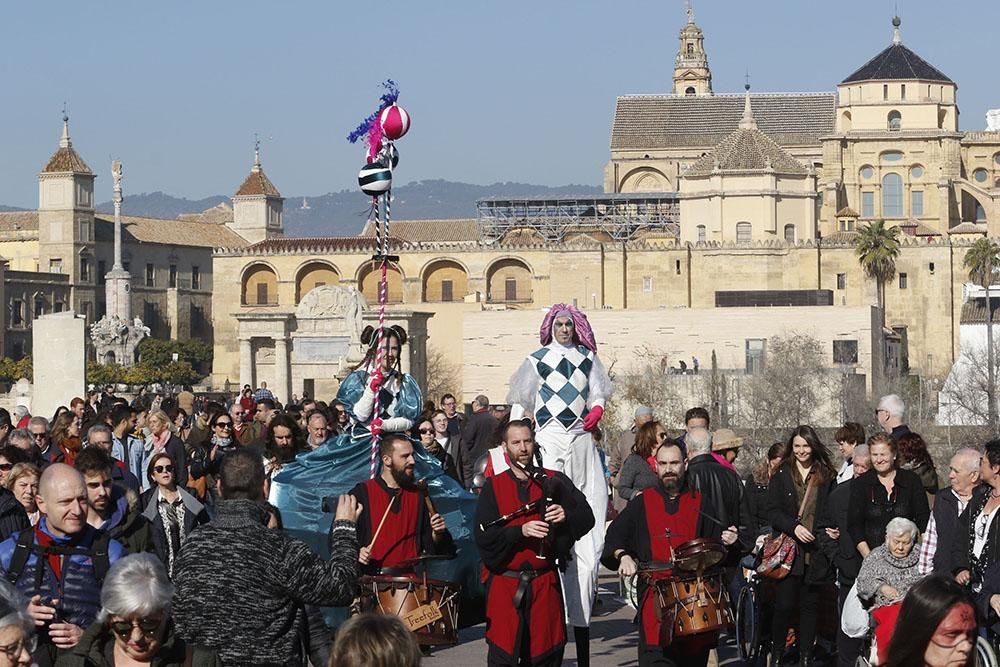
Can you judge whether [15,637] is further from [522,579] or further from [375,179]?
[375,179]

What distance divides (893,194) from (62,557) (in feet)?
284

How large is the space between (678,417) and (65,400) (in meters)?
38.8

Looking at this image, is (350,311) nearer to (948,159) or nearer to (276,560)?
(948,159)

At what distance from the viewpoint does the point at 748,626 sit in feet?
40.9

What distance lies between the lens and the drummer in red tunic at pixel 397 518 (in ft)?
30.8

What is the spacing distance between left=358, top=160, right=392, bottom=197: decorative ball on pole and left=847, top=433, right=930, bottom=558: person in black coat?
11.2ft

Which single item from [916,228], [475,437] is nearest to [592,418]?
[475,437]

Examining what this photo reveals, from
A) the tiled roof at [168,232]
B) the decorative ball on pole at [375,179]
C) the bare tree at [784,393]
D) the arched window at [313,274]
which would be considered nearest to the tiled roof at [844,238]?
the bare tree at [784,393]

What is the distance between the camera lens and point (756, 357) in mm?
73312

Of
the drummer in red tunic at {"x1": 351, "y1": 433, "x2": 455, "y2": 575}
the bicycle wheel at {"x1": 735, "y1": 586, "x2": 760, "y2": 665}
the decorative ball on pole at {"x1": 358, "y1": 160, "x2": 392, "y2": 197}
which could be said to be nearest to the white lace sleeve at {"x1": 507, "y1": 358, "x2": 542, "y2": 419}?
the decorative ball on pole at {"x1": 358, "y1": 160, "x2": 392, "y2": 197}

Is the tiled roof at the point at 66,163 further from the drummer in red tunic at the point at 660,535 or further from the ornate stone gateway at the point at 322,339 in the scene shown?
the drummer in red tunic at the point at 660,535

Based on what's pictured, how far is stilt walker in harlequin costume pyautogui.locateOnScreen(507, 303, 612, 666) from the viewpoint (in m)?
A: 11.6

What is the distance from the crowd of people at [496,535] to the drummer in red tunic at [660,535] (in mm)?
11

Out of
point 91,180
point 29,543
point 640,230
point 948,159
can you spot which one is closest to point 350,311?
point 640,230
